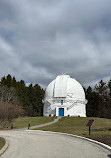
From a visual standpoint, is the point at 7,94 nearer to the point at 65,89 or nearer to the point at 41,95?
the point at 65,89

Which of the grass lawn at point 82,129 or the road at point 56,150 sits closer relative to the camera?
the road at point 56,150

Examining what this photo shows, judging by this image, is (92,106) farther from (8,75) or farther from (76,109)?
(8,75)

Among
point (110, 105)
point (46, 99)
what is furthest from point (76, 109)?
point (110, 105)

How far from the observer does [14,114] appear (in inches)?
1005

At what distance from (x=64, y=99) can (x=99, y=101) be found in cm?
1939

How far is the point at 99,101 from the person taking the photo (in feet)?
199

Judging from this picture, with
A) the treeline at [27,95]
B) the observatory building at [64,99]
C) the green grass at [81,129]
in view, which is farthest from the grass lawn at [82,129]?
the treeline at [27,95]

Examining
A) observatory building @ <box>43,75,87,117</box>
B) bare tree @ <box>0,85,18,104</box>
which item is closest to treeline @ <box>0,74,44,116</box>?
bare tree @ <box>0,85,18,104</box>

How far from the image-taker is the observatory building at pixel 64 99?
46050mm

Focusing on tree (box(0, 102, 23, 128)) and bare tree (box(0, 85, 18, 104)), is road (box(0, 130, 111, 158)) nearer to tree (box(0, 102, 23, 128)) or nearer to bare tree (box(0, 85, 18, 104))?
tree (box(0, 102, 23, 128))

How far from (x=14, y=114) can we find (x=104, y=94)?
42.7 m

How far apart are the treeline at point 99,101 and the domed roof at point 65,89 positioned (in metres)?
11.7

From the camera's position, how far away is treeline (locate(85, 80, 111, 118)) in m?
57.4

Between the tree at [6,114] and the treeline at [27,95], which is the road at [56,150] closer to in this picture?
the tree at [6,114]
